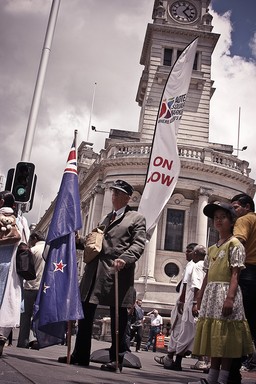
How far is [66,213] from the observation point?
586cm

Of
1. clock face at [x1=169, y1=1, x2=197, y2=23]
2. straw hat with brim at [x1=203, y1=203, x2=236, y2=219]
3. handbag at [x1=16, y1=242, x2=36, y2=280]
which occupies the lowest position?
handbag at [x1=16, y1=242, x2=36, y2=280]

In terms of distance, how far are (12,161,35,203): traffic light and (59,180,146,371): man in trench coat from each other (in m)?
3.98

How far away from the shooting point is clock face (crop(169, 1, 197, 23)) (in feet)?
126

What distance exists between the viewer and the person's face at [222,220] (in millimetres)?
4578

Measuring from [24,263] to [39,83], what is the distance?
7794 millimetres

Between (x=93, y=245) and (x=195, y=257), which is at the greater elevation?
(x=195, y=257)

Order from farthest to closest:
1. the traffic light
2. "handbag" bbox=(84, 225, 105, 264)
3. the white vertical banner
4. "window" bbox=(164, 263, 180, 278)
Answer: "window" bbox=(164, 263, 180, 278) < the white vertical banner < the traffic light < "handbag" bbox=(84, 225, 105, 264)

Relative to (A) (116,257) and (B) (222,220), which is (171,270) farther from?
(B) (222,220)

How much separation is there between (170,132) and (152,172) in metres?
1.19

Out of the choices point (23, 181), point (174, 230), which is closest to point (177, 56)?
point (174, 230)

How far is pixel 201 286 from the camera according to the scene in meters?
5.64

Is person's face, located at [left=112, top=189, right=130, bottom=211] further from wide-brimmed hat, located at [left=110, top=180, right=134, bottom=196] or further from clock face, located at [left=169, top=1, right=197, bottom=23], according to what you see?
clock face, located at [left=169, top=1, right=197, bottom=23]

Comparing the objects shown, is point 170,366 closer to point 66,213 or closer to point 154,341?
point 66,213

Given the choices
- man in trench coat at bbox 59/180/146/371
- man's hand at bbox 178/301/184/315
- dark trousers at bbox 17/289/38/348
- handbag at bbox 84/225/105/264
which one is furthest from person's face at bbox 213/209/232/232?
dark trousers at bbox 17/289/38/348
